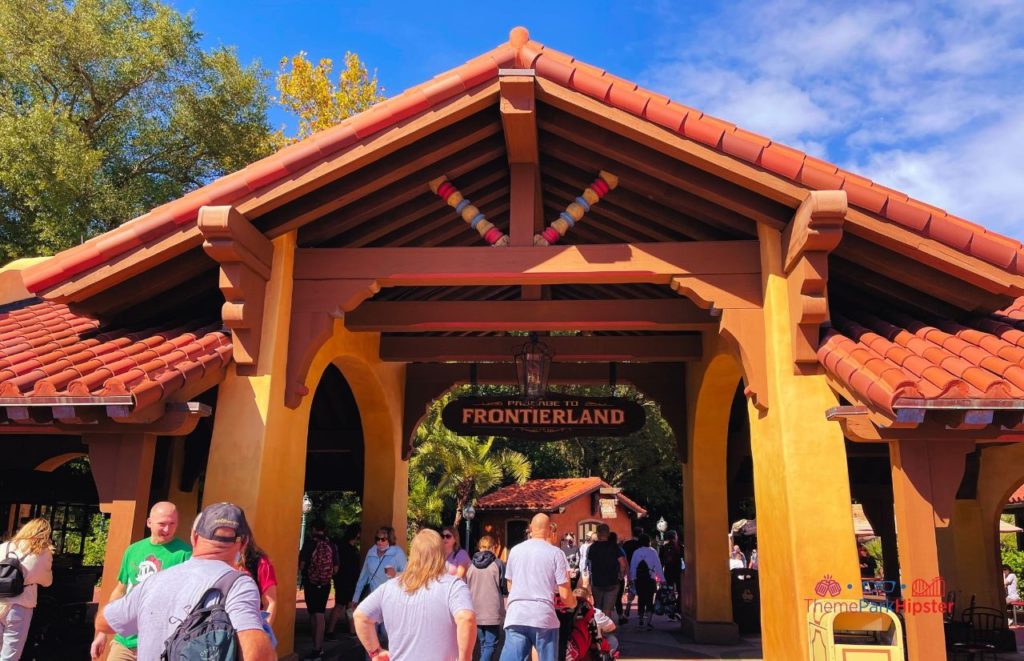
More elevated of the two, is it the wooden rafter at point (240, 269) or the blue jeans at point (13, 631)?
the wooden rafter at point (240, 269)

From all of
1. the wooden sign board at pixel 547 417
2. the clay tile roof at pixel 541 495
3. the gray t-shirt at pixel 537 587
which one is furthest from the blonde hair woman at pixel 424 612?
the clay tile roof at pixel 541 495

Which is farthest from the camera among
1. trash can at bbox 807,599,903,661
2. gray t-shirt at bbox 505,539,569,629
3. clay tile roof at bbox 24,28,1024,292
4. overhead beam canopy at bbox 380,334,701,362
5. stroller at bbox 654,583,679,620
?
stroller at bbox 654,583,679,620

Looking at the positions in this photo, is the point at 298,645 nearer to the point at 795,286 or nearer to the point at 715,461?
the point at 715,461

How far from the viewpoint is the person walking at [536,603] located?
5250mm

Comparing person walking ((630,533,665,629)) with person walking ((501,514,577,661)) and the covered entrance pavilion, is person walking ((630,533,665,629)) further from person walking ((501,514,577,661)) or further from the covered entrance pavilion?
person walking ((501,514,577,661))

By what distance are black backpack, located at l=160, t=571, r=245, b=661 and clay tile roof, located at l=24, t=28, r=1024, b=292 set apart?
12.9ft

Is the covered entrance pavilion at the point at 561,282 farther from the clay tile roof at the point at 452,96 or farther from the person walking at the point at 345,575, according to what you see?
the person walking at the point at 345,575

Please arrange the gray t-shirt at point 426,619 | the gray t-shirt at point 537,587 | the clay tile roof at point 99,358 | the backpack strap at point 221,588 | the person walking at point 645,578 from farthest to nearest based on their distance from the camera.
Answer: the person walking at point 645,578 < the gray t-shirt at point 537,587 < the clay tile roof at point 99,358 < the gray t-shirt at point 426,619 < the backpack strap at point 221,588

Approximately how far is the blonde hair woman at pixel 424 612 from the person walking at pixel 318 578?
209 inches

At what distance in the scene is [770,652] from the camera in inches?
238

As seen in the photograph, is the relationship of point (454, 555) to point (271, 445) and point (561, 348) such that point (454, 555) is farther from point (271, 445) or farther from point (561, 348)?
point (561, 348)

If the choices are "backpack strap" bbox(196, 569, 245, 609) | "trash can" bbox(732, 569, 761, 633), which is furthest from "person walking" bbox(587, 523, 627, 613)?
"backpack strap" bbox(196, 569, 245, 609)

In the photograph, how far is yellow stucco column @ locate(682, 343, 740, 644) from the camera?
9.89 meters

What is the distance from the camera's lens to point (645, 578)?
12.6m
